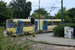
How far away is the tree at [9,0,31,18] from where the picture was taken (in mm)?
56188

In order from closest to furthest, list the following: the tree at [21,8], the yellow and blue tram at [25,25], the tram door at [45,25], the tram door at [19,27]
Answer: the yellow and blue tram at [25,25]
the tram door at [19,27]
the tram door at [45,25]
the tree at [21,8]

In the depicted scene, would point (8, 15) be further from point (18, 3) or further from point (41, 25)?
point (18, 3)

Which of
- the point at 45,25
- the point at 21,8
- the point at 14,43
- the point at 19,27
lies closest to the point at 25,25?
the point at 19,27

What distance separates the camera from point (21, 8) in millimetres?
57531

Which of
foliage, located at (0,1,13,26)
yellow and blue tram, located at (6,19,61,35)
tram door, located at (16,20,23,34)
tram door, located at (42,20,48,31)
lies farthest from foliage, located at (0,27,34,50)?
tram door, located at (42,20,48,31)

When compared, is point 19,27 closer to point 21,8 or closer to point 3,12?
point 3,12

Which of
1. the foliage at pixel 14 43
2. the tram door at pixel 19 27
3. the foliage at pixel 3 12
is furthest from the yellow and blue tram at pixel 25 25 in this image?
the foliage at pixel 14 43

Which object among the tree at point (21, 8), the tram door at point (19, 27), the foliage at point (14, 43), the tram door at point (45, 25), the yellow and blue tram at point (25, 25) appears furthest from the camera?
the tree at point (21, 8)

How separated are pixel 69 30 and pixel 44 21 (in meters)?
13.6

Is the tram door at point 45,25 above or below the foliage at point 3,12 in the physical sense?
below

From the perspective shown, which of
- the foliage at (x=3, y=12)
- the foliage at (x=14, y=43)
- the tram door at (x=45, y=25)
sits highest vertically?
the foliage at (x=3, y=12)

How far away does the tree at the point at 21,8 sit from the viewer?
5619 cm

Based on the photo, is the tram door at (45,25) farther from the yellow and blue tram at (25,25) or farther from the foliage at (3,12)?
the foliage at (3,12)

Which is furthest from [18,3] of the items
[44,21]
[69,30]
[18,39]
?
[18,39]
